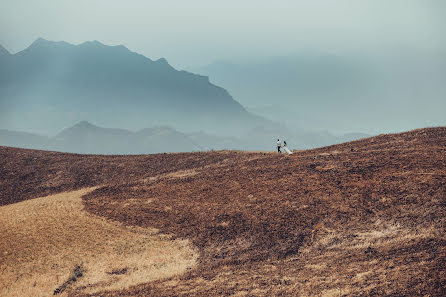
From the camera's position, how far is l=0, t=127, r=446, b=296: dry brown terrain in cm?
1908

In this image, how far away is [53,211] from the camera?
34.9 metres

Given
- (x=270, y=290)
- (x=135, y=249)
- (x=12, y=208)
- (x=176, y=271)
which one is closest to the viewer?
(x=270, y=290)

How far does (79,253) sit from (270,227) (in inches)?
567

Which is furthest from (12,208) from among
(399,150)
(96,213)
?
(399,150)

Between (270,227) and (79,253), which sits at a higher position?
(270,227)

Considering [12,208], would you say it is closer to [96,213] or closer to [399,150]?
[96,213]

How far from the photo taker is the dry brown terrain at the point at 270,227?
19.1 m

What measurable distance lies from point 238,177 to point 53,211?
18070mm

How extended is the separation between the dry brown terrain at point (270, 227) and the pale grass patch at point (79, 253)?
130 mm

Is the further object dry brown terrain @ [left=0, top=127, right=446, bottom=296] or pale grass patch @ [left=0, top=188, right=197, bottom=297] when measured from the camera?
pale grass patch @ [left=0, top=188, right=197, bottom=297]

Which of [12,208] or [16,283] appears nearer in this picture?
[16,283]

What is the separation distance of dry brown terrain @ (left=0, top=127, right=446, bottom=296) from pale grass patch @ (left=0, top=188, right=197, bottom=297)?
0.42ft

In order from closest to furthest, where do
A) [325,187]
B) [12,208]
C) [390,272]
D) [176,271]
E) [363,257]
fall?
[390,272] → [363,257] → [176,271] → [325,187] → [12,208]

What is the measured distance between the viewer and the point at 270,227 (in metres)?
27.5
